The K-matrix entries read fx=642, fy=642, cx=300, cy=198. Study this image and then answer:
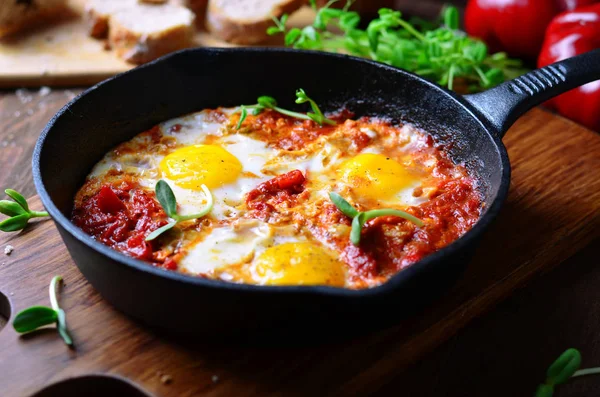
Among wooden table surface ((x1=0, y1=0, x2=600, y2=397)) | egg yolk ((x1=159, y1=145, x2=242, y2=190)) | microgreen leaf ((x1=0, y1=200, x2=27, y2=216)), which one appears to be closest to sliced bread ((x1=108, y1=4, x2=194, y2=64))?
egg yolk ((x1=159, y1=145, x2=242, y2=190))

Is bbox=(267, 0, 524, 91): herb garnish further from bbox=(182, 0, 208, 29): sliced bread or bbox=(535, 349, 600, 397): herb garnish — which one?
bbox=(535, 349, 600, 397): herb garnish

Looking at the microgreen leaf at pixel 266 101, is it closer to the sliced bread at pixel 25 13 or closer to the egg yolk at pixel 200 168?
the egg yolk at pixel 200 168

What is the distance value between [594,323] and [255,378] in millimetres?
1591

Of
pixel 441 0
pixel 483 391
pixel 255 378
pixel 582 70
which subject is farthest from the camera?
pixel 441 0

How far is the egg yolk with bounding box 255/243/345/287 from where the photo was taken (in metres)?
2.59

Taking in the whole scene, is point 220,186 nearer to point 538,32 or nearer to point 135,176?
point 135,176

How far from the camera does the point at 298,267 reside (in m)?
2.62

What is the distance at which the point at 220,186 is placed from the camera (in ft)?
10.6

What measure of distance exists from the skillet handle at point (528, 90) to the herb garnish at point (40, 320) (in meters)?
2.10

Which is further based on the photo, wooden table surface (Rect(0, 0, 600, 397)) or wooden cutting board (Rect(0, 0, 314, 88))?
wooden cutting board (Rect(0, 0, 314, 88))

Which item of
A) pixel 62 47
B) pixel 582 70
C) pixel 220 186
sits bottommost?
pixel 62 47

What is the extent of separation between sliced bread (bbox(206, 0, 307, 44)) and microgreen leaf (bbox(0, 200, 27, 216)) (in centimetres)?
253

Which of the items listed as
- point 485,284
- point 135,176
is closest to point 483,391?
point 485,284

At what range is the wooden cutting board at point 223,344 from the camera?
2.49 metres
